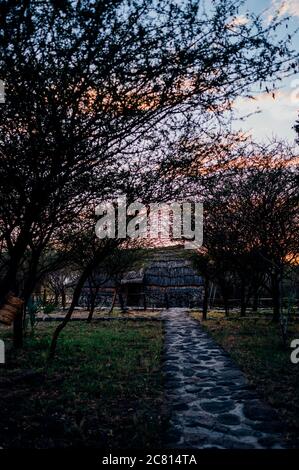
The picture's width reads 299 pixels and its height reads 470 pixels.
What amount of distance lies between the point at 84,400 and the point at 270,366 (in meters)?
4.63

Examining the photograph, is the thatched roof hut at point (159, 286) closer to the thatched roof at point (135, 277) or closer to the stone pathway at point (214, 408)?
the thatched roof at point (135, 277)

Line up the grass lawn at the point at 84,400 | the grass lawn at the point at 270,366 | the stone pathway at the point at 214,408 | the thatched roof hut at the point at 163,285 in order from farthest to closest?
the thatched roof hut at the point at 163,285, the grass lawn at the point at 270,366, the grass lawn at the point at 84,400, the stone pathway at the point at 214,408

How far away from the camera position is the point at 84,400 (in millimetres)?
6000

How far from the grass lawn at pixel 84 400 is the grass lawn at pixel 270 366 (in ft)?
6.42

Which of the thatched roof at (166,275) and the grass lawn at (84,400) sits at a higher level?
the thatched roof at (166,275)

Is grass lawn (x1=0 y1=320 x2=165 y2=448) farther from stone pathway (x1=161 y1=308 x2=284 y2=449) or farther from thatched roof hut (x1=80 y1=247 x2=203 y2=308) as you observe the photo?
thatched roof hut (x1=80 y1=247 x2=203 y2=308)

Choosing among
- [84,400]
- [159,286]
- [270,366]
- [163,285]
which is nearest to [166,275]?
[163,285]

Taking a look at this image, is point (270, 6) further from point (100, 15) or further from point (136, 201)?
point (136, 201)

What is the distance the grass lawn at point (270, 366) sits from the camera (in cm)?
544

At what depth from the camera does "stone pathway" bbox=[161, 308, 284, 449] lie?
14.4 feet

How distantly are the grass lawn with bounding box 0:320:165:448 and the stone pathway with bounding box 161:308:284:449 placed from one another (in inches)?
12.4

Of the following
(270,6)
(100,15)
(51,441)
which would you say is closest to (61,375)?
(51,441)

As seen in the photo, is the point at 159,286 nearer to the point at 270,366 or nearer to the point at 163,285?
the point at 163,285

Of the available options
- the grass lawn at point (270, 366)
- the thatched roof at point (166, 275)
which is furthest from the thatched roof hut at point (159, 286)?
the grass lawn at point (270, 366)
